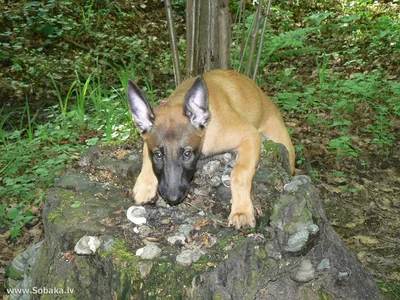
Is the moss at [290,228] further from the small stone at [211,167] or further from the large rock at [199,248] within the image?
the small stone at [211,167]

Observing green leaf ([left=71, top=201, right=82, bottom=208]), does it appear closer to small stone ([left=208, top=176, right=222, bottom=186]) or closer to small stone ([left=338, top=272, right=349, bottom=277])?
small stone ([left=208, top=176, right=222, bottom=186])

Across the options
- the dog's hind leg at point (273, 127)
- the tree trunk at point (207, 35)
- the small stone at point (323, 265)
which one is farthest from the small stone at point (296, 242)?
the tree trunk at point (207, 35)

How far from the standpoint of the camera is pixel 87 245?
3217 millimetres

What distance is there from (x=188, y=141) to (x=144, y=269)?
96 centimetres

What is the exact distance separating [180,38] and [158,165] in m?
6.99

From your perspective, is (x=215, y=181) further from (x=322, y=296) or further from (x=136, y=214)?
(x=322, y=296)

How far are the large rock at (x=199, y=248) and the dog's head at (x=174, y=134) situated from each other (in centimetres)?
23

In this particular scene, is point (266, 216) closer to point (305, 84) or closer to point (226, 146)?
point (226, 146)

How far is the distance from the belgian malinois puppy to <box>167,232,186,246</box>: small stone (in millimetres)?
236

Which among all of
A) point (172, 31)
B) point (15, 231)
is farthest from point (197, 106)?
point (15, 231)

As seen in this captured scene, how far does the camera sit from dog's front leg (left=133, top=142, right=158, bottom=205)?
376 cm

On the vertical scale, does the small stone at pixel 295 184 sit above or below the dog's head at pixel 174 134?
below

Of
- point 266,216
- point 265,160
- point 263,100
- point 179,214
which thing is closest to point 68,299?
point 179,214

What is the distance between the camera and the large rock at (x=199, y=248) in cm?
302
